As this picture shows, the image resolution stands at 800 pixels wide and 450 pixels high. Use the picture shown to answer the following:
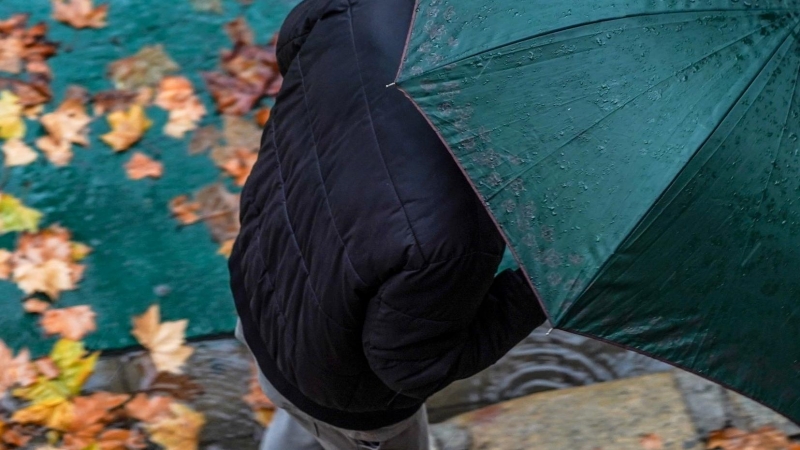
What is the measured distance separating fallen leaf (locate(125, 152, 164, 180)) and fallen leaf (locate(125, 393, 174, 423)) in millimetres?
951

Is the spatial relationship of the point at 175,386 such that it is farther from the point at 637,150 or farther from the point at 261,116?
the point at 637,150

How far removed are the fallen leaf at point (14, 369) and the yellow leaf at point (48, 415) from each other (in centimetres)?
11

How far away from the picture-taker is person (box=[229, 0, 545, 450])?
1.63 metres

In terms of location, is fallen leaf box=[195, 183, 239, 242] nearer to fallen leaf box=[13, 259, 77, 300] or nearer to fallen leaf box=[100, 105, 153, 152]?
fallen leaf box=[100, 105, 153, 152]

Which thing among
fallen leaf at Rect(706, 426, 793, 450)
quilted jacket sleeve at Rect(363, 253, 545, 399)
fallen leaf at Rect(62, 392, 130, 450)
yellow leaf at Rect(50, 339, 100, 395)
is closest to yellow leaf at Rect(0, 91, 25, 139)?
yellow leaf at Rect(50, 339, 100, 395)

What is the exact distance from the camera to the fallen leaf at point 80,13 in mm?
4098

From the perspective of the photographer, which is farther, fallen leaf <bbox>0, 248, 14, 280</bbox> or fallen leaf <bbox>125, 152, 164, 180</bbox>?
fallen leaf <bbox>125, 152, 164, 180</bbox>

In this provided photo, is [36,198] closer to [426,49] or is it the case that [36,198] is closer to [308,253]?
[308,253]

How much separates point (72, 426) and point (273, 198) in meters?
1.55

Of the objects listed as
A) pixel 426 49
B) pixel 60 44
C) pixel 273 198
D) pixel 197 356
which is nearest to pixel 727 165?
pixel 426 49

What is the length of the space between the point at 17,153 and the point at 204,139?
750 millimetres

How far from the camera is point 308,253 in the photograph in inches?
72.8

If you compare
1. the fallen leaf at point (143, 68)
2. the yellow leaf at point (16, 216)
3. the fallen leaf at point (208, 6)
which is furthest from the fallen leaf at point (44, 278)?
the fallen leaf at point (208, 6)

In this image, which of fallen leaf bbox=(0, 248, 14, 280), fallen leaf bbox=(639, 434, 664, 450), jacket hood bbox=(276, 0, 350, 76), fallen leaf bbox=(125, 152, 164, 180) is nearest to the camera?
jacket hood bbox=(276, 0, 350, 76)
